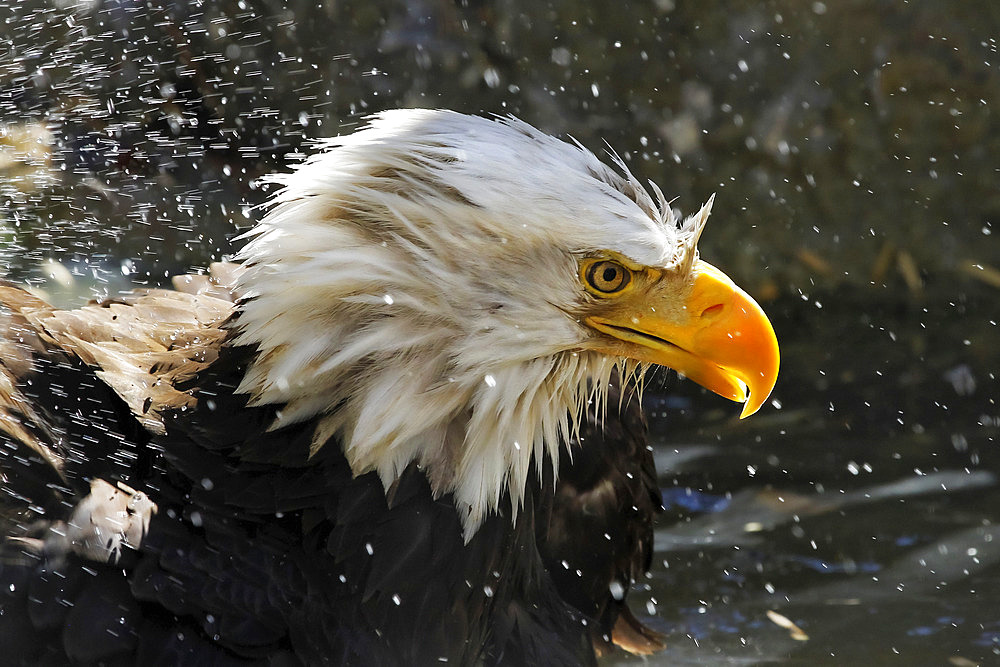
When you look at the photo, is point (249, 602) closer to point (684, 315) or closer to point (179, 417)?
point (179, 417)

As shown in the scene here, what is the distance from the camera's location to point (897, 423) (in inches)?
245

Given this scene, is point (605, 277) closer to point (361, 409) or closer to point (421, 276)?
point (421, 276)

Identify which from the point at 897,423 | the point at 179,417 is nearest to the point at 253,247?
the point at 179,417

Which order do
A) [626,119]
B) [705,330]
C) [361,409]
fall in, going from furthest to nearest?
[626,119], [705,330], [361,409]

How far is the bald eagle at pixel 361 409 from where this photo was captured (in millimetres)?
3070

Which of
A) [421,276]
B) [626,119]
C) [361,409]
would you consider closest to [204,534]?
[361,409]

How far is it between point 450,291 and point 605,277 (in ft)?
1.40

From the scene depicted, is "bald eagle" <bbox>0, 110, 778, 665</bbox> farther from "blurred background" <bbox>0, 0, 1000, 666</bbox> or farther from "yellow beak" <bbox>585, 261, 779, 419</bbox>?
"blurred background" <bbox>0, 0, 1000, 666</bbox>

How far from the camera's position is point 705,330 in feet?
10.5

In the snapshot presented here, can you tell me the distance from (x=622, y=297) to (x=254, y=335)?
3.28 feet

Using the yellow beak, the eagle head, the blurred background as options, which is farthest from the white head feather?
the blurred background

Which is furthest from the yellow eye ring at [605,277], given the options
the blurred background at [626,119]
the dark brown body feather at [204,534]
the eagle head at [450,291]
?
the blurred background at [626,119]

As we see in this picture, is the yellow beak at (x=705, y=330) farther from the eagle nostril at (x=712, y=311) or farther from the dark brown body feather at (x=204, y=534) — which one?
the dark brown body feather at (x=204, y=534)

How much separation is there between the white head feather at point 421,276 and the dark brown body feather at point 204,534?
0.14 m
